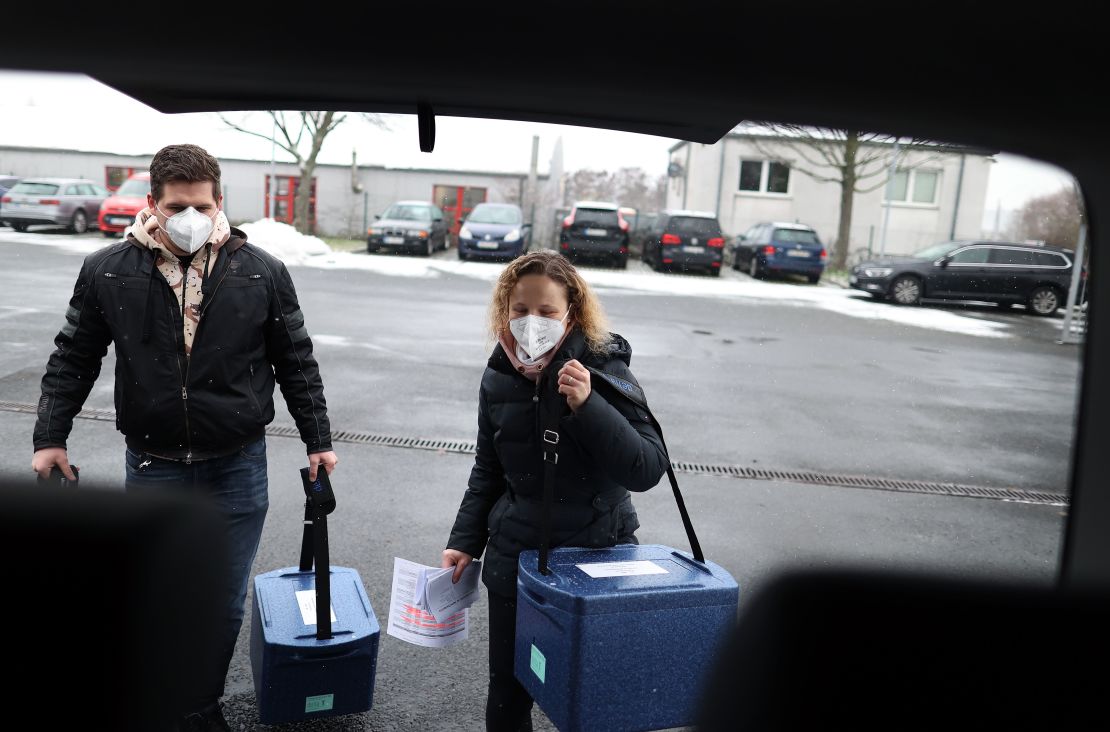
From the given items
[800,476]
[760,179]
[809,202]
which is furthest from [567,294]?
[809,202]

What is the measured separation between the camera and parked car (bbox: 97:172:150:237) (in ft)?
69.3

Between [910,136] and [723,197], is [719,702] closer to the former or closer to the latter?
[910,136]

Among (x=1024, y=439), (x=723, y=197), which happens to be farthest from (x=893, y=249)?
(x=1024, y=439)

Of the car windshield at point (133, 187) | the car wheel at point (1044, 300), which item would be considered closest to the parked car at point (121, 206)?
the car windshield at point (133, 187)

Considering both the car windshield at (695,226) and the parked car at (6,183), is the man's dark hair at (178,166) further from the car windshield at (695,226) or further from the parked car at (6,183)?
the parked car at (6,183)

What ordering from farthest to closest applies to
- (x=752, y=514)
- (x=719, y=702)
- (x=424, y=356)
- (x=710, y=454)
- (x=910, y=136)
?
1. (x=424, y=356)
2. (x=710, y=454)
3. (x=752, y=514)
4. (x=910, y=136)
5. (x=719, y=702)

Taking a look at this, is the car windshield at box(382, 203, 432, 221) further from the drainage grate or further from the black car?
A: the drainage grate

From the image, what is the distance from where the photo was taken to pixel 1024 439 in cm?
→ 848

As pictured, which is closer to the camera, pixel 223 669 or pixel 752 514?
pixel 223 669

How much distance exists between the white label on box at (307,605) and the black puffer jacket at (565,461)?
0.75 m

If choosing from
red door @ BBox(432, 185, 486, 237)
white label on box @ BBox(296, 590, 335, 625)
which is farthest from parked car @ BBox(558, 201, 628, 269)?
white label on box @ BBox(296, 590, 335, 625)

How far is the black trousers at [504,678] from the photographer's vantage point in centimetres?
271

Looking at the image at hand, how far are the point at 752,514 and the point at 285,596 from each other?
3.45m

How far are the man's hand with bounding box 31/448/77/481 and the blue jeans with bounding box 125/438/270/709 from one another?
6.9 inches
